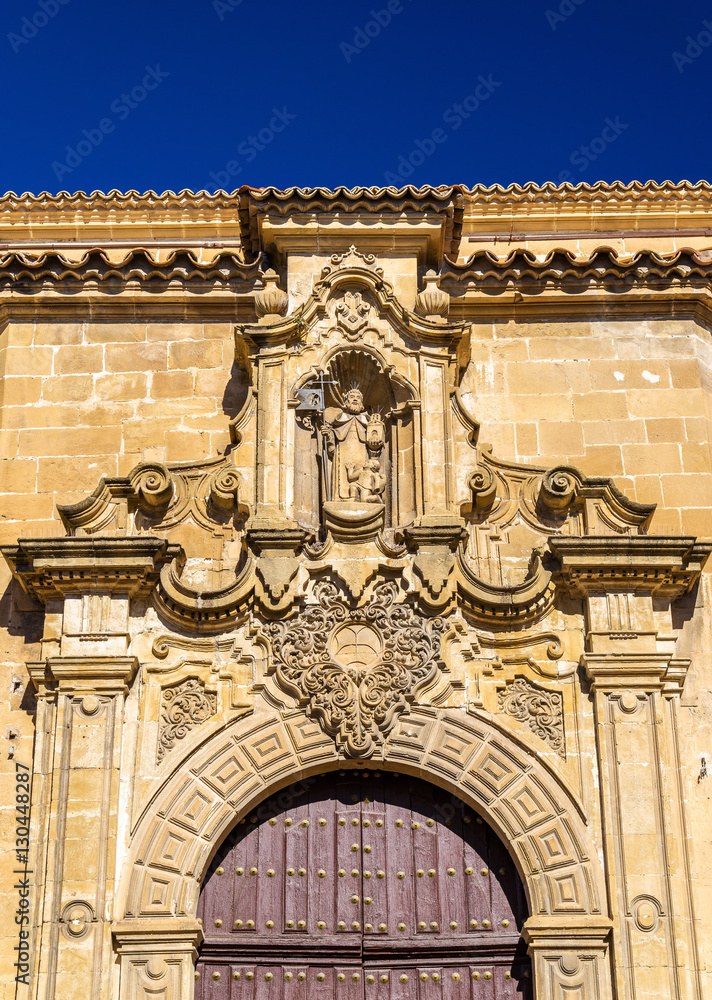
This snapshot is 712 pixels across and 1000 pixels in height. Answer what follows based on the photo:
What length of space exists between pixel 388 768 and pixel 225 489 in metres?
2.23

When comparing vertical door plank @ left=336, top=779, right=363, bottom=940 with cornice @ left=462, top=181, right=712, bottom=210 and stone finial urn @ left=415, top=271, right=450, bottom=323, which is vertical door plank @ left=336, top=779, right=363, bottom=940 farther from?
cornice @ left=462, top=181, right=712, bottom=210

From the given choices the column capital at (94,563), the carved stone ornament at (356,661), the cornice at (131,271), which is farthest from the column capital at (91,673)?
the cornice at (131,271)

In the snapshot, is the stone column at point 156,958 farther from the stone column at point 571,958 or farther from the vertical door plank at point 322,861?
the stone column at point 571,958

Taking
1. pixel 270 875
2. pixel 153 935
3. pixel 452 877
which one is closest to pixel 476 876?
pixel 452 877

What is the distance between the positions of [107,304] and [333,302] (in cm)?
178

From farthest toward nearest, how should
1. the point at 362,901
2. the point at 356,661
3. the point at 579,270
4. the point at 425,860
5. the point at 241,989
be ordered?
1. the point at 579,270
2. the point at 356,661
3. the point at 425,860
4. the point at 362,901
5. the point at 241,989

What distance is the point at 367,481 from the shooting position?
10125mm

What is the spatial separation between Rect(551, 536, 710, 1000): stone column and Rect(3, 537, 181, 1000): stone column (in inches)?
113

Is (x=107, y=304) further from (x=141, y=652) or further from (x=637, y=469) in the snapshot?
(x=637, y=469)

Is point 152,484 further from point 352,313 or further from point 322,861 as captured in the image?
point 322,861

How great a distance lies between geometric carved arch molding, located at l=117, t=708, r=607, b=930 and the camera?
29.0ft

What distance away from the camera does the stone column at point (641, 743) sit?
8586mm

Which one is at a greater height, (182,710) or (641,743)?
(182,710)

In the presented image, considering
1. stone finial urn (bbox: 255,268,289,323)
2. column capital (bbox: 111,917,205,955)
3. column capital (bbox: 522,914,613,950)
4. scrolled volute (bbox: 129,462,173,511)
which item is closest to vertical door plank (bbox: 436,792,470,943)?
column capital (bbox: 522,914,613,950)
